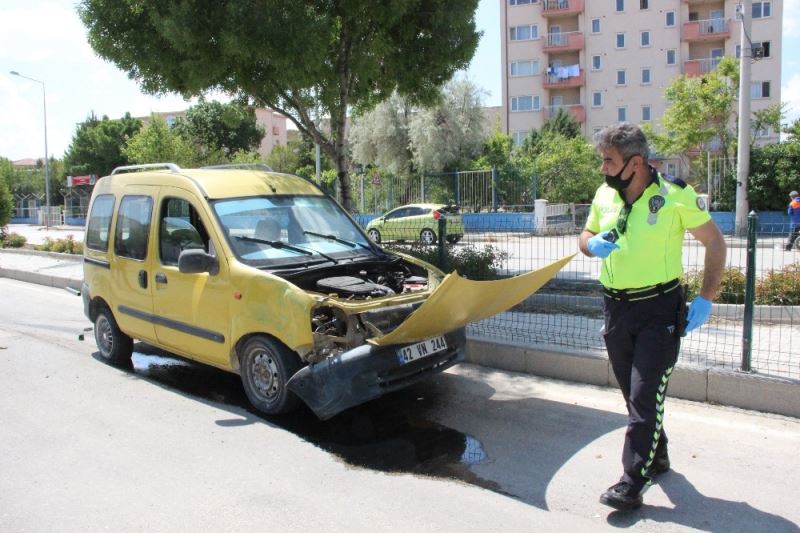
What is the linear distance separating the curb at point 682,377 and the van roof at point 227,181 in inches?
96.6

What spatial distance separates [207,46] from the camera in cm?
908

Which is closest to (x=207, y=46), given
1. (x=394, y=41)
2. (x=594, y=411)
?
(x=394, y=41)

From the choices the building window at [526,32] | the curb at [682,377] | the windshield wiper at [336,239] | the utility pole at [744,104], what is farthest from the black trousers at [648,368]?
the building window at [526,32]

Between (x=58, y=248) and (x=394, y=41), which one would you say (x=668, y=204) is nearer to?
(x=394, y=41)

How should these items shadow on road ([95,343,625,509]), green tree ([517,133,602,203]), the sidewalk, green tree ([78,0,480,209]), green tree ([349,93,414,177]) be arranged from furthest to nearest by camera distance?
green tree ([349,93,414,177]) → green tree ([517,133,602,203]) → green tree ([78,0,480,209]) → the sidewalk → shadow on road ([95,343,625,509])

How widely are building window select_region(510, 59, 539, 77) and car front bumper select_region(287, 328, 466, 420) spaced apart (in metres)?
49.0

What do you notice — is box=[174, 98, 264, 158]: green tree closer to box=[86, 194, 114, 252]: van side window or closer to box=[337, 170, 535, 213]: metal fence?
box=[337, 170, 535, 213]: metal fence

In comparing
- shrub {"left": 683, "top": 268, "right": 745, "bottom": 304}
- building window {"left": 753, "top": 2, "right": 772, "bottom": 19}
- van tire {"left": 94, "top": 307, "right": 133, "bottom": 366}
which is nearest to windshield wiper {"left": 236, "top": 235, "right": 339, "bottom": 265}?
van tire {"left": 94, "top": 307, "right": 133, "bottom": 366}

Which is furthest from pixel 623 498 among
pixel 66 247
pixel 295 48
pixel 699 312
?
pixel 66 247

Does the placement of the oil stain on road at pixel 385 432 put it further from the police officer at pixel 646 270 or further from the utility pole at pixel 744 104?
the utility pole at pixel 744 104

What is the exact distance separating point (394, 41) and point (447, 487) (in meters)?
8.08

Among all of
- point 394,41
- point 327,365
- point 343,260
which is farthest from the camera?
point 394,41

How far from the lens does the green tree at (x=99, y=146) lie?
189 feet

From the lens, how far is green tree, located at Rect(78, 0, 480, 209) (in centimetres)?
866
